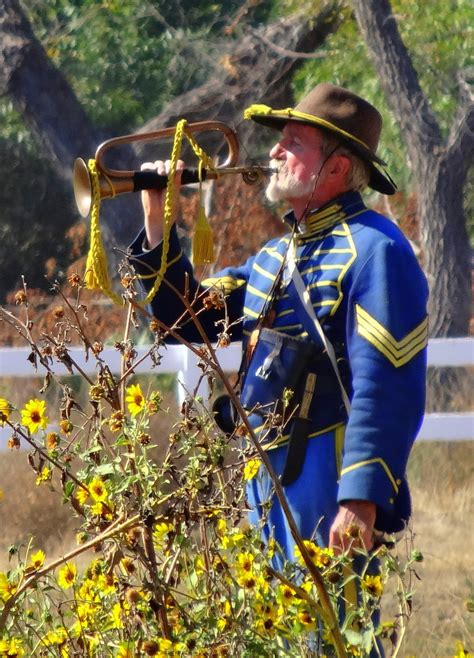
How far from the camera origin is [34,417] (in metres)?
2.67

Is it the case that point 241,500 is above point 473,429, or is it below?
above

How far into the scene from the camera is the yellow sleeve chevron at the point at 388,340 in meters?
3.25

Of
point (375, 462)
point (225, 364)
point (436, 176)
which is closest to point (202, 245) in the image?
point (375, 462)

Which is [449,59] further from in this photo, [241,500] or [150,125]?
[241,500]

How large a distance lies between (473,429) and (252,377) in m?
3.78

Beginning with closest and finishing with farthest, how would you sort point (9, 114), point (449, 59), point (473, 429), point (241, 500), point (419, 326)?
point (241, 500) < point (419, 326) < point (473, 429) < point (449, 59) < point (9, 114)

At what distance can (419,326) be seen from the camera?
3.32 metres

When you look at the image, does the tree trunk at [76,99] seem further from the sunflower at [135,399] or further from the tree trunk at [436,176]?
the sunflower at [135,399]

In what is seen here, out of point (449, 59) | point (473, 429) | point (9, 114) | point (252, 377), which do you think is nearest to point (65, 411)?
point (252, 377)

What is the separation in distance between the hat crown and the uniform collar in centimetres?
17

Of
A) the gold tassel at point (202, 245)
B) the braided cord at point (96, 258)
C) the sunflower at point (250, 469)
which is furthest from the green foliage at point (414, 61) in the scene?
the sunflower at point (250, 469)

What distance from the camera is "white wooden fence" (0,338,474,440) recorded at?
6.64 metres

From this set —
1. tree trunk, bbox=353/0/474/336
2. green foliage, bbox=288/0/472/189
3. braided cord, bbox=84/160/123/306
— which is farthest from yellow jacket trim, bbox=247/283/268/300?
green foliage, bbox=288/0/472/189

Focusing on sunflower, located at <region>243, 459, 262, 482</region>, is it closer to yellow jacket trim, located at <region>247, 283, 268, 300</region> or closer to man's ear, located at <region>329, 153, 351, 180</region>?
yellow jacket trim, located at <region>247, 283, 268, 300</region>
